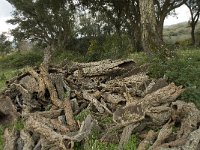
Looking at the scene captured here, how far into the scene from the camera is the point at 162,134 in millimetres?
8000

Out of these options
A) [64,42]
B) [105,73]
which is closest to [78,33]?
[64,42]

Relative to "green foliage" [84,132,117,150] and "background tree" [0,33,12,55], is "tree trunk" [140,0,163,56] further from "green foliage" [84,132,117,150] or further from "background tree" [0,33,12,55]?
"background tree" [0,33,12,55]

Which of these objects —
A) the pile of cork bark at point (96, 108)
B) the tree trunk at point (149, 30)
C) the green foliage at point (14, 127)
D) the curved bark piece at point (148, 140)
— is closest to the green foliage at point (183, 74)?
the pile of cork bark at point (96, 108)

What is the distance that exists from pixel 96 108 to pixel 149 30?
930 cm

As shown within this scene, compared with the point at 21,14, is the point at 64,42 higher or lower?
lower

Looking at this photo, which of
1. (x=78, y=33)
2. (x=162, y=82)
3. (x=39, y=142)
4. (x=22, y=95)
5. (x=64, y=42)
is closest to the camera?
(x=39, y=142)

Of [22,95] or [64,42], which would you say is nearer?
[22,95]

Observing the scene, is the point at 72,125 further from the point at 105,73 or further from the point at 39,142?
the point at 105,73

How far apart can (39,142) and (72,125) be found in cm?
86

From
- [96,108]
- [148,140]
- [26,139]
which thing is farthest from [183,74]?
[26,139]

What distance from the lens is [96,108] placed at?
10.2 metres

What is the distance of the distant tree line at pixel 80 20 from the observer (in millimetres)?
35844

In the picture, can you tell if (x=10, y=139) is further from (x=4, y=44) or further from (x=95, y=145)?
(x=4, y=44)

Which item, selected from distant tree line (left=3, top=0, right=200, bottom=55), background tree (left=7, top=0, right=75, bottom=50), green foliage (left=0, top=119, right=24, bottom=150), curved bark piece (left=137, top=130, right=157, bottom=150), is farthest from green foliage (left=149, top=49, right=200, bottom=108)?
background tree (left=7, top=0, right=75, bottom=50)
